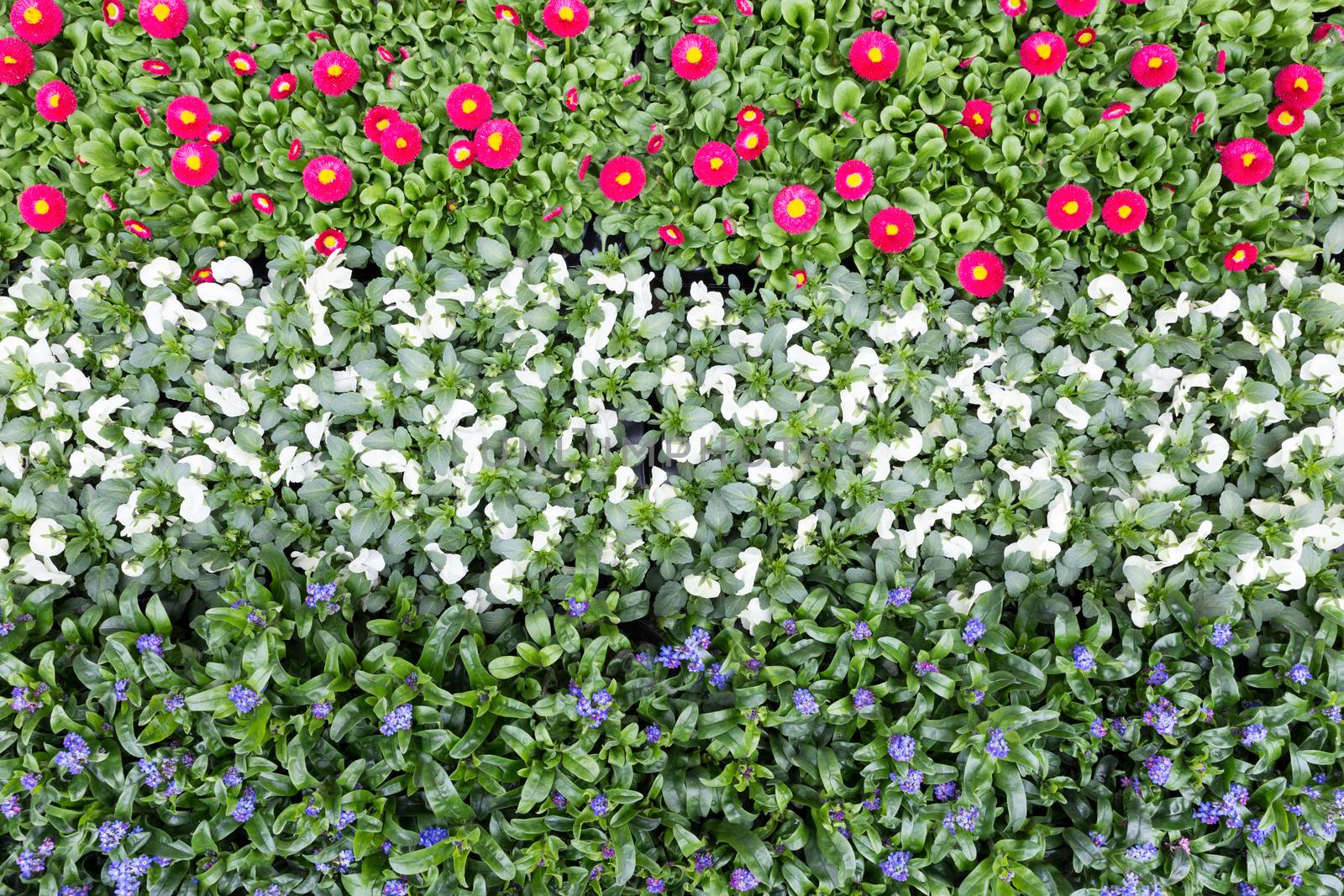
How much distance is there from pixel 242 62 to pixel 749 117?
56.6 inches

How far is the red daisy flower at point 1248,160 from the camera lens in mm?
2154

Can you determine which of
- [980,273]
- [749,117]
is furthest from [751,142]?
[980,273]

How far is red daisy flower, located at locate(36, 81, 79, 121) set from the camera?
7.14 feet

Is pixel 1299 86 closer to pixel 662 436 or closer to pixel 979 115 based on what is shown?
pixel 979 115

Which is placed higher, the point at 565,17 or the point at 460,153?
the point at 565,17

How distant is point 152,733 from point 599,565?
3.65 feet

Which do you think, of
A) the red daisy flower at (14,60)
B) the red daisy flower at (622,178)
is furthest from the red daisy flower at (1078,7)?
the red daisy flower at (14,60)

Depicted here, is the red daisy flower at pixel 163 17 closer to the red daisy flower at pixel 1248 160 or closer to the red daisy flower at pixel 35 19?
the red daisy flower at pixel 35 19

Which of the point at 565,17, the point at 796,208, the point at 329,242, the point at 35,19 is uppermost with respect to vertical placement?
the point at 565,17

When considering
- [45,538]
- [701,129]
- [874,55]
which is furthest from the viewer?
[701,129]

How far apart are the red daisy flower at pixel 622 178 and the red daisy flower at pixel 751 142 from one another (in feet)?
0.95

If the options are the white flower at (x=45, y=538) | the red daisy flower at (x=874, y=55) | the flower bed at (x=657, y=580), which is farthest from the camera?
the red daisy flower at (x=874, y=55)

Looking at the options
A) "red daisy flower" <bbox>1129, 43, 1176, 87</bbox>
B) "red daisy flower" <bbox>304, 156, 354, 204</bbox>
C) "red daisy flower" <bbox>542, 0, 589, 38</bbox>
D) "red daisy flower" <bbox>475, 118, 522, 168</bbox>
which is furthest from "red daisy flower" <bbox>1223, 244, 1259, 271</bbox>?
"red daisy flower" <bbox>304, 156, 354, 204</bbox>

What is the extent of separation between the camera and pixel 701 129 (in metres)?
2.23
